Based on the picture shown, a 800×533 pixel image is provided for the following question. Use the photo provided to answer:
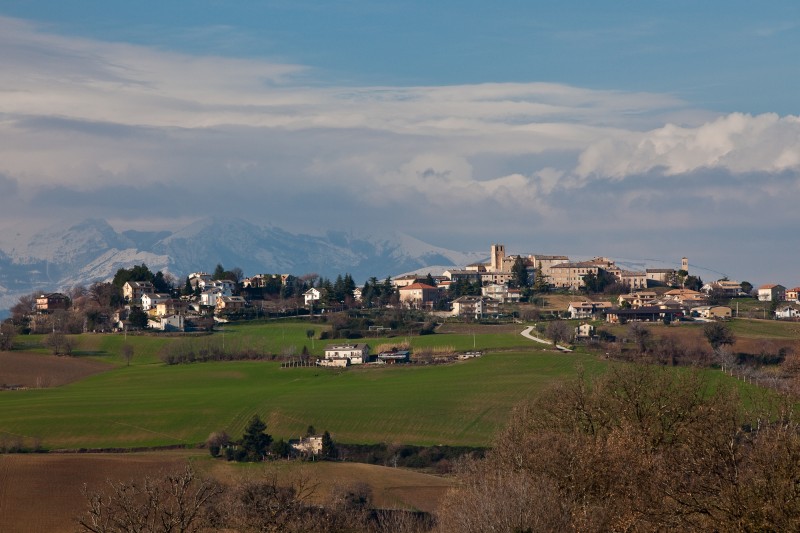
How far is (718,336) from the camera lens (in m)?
98.1

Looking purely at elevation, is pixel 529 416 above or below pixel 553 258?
below

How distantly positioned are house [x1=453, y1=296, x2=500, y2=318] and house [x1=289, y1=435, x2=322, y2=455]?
64.3 meters

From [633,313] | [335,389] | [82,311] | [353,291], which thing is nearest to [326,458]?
[335,389]

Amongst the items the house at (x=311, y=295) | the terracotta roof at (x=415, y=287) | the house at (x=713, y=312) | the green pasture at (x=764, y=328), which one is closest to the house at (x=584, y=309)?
the house at (x=713, y=312)

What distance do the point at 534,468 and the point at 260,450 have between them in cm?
3176

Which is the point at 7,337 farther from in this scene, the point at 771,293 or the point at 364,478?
the point at 771,293

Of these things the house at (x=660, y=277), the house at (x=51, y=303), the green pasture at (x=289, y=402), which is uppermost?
the house at (x=660, y=277)

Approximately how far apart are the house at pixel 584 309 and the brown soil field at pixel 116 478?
69.7m

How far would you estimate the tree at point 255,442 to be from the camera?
61.4 meters

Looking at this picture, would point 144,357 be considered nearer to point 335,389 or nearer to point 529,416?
point 335,389

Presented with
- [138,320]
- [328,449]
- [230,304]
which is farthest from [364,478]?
[230,304]

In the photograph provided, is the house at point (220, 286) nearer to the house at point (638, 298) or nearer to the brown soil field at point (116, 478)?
the house at point (638, 298)

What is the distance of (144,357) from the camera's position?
10650 centimetres

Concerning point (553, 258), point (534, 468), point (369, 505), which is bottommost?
point (369, 505)
